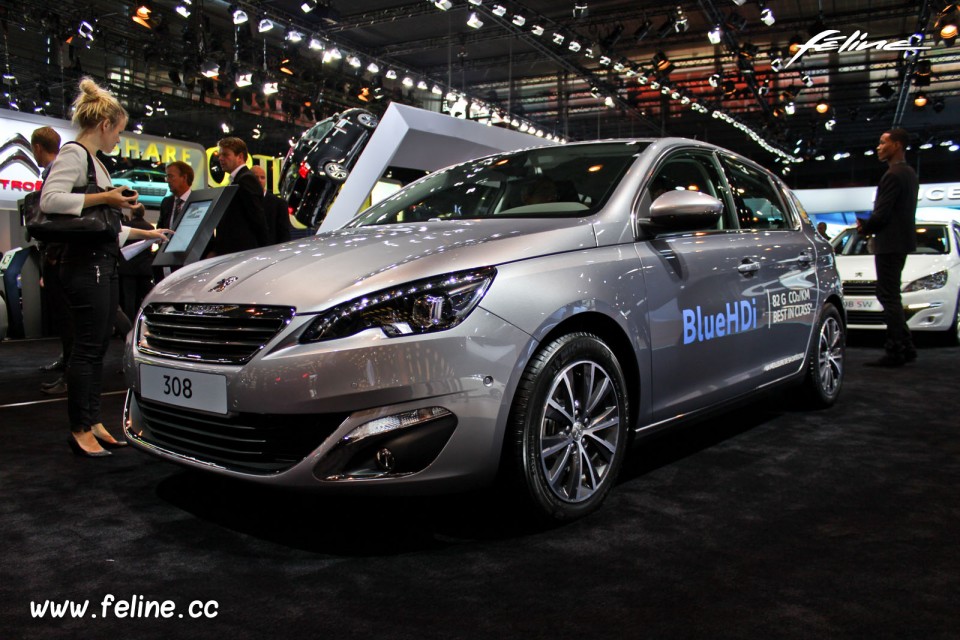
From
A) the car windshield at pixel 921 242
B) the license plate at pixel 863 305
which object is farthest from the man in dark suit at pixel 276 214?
the car windshield at pixel 921 242

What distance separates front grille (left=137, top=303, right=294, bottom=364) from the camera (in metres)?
2.05

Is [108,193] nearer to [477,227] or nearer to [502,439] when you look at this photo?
[477,227]

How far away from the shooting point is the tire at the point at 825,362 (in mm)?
3930

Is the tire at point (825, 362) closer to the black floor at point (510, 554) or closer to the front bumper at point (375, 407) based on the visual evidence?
the black floor at point (510, 554)

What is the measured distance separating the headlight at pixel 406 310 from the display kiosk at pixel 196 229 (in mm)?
2350

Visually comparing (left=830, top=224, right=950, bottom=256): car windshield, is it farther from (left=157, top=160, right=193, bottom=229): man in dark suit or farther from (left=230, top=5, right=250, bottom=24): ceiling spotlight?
(left=230, top=5, right=250, bottom=24): ceiling spotlight

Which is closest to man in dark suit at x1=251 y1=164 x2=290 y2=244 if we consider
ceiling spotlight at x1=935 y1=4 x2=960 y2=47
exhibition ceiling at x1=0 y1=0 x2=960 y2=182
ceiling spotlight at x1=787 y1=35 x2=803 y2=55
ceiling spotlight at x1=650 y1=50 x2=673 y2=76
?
exhibition ceiling at x1=0 y1=0 x2=960 y2=182

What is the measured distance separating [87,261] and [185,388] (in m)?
1.18

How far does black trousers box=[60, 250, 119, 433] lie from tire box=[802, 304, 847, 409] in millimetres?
3353

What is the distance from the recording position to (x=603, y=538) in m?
2.22

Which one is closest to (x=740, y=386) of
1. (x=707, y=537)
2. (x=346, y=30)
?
(x=707, y=537)

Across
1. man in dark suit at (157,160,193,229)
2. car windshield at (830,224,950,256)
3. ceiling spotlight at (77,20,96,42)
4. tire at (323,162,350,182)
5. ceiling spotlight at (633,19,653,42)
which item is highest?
ceiling spotlight at (633,19,653,42)

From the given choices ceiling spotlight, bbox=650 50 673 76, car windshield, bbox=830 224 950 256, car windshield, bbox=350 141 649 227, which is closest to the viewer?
car windshield, bbox=350 141 649 227

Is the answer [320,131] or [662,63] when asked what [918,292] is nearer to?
[320,131]
